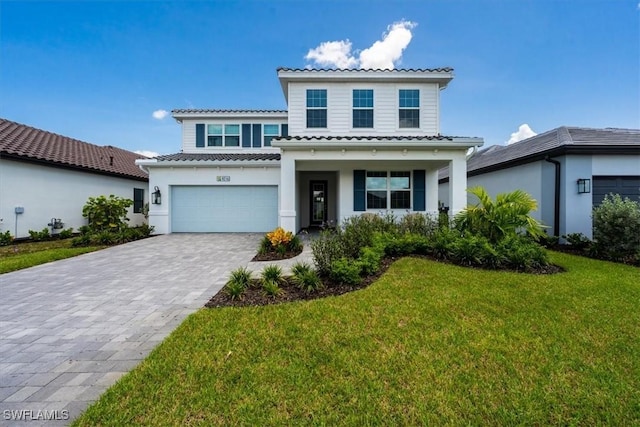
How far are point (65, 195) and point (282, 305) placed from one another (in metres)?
12.9

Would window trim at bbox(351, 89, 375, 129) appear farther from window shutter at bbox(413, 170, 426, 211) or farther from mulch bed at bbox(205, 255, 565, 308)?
mulch bed at bbox(205, 255, 565, 308)

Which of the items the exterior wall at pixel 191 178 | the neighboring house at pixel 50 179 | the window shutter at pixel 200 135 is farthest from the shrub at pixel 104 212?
the window shutter at pixel 200 135

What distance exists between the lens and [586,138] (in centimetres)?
937

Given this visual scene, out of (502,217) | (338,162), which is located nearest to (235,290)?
(502,217)

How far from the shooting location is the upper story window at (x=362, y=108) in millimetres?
10938

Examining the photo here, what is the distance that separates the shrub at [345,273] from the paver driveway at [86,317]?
2.18 metres

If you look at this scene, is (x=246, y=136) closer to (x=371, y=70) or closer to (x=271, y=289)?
(x=371, y=70)

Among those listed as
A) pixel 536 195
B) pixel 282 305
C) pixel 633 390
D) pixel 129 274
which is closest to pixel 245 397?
Result: pixel 282 305

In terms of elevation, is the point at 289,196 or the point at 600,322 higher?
the point at 289,196

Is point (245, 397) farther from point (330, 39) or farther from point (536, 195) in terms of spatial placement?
point (330, 39)

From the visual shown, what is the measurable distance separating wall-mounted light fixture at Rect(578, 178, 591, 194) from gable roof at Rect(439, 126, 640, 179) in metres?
0.93

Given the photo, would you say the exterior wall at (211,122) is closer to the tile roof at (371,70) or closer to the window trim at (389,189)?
the tile roof at (371,70)

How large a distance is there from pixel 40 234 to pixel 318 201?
11.4 m

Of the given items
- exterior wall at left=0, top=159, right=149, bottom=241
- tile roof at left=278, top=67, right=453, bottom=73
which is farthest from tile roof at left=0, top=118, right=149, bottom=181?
tile roof at left=278, top=67, right=453, bottom=73
